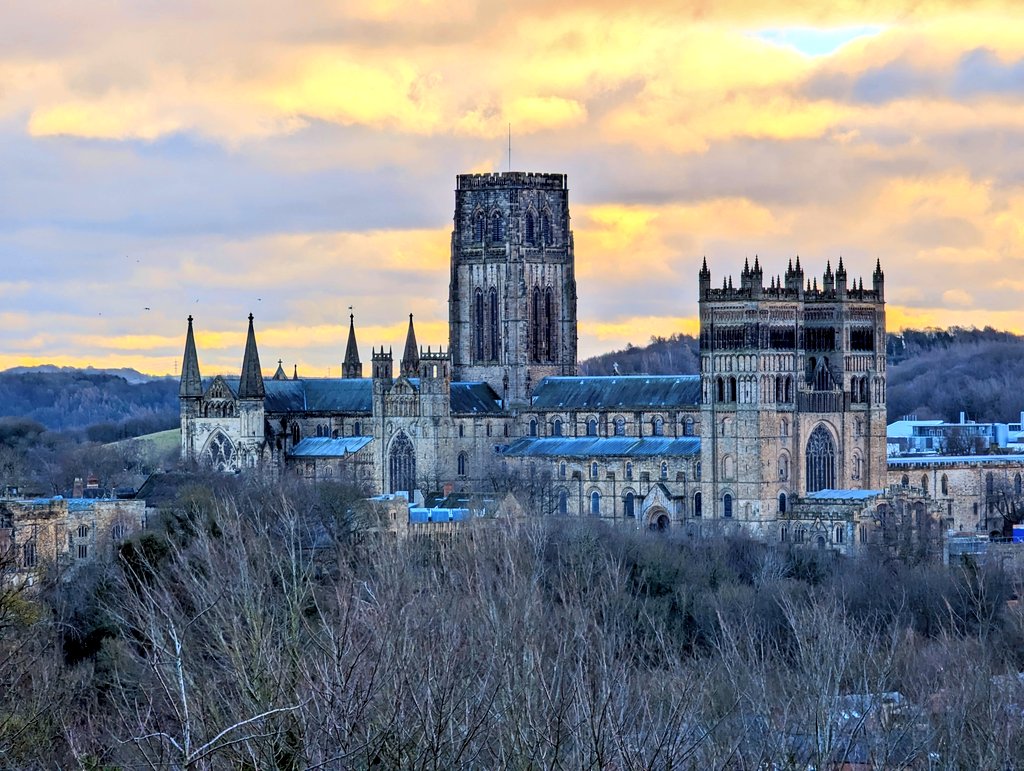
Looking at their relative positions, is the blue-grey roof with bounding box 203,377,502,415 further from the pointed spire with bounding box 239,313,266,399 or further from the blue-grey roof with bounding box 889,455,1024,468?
the blue-grey roof with bounding box 889,455,1024,468

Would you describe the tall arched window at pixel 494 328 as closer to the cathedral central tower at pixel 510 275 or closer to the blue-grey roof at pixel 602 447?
the cathedral central tower at pixel 510 275

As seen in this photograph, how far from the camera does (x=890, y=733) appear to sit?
39.0 metres

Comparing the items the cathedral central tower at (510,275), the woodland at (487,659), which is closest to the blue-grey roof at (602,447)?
the cathedral central tower at (510,275)

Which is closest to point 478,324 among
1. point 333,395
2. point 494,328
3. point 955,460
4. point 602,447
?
point 494,328

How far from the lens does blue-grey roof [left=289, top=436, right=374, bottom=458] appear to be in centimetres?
11381

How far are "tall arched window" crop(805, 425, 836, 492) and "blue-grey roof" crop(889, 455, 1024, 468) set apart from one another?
5.64 m

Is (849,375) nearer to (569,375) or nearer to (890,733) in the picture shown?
(569,375)

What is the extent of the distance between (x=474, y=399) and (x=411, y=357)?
5.92 m

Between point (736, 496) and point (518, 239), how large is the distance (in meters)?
22.0

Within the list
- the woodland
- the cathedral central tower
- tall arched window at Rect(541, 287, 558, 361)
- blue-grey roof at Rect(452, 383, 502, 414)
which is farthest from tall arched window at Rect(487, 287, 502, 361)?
the woodland

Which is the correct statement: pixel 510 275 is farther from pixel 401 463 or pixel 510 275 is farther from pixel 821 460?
pixel 821 460

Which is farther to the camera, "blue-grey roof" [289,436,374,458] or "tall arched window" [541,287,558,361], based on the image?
"tall arched window" [541,287,558,361]

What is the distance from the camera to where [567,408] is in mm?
112062

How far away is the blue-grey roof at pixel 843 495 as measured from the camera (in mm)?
98875
